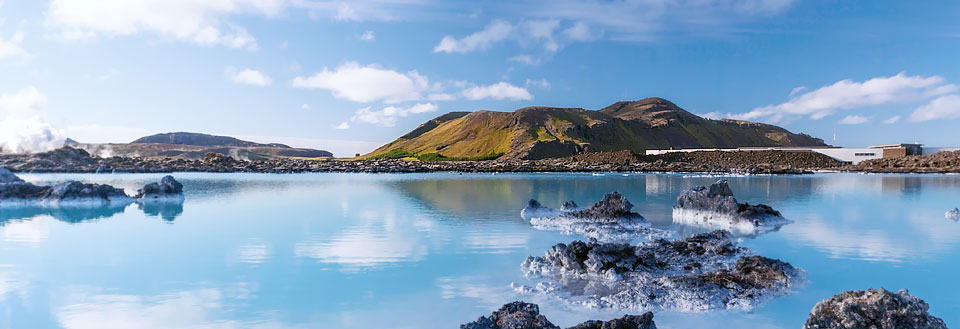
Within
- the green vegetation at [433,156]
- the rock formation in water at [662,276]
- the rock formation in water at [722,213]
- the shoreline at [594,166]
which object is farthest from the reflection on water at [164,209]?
the green vegetation at [433,156]

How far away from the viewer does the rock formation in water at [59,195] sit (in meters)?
26.5

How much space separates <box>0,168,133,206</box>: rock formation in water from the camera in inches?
1043

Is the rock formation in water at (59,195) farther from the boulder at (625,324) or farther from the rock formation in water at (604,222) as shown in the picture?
the boulder at (625,324)

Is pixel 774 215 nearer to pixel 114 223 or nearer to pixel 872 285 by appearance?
pixel 872 285

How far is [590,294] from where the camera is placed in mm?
9422

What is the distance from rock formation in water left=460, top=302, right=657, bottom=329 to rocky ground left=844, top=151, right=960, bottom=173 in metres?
73.3

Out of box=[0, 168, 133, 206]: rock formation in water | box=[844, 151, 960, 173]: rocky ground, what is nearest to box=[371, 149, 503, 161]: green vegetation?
box=[844, 151, 960, 173]: rocky ground

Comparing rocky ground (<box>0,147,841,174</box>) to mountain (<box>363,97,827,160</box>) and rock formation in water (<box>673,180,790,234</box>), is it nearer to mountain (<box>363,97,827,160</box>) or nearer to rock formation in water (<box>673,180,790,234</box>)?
mountain (<box>363,97,827,160</box>)

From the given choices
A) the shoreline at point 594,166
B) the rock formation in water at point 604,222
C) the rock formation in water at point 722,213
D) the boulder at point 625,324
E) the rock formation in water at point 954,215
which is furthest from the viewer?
the shoreline at point 594,166

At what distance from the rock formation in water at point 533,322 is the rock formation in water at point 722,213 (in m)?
12.3

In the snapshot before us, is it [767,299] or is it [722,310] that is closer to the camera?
[722,310]

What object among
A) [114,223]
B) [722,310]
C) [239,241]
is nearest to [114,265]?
[239,241]

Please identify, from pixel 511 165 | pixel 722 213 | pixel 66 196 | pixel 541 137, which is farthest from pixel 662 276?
pixel 541 137

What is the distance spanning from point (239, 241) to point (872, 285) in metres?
15.6
